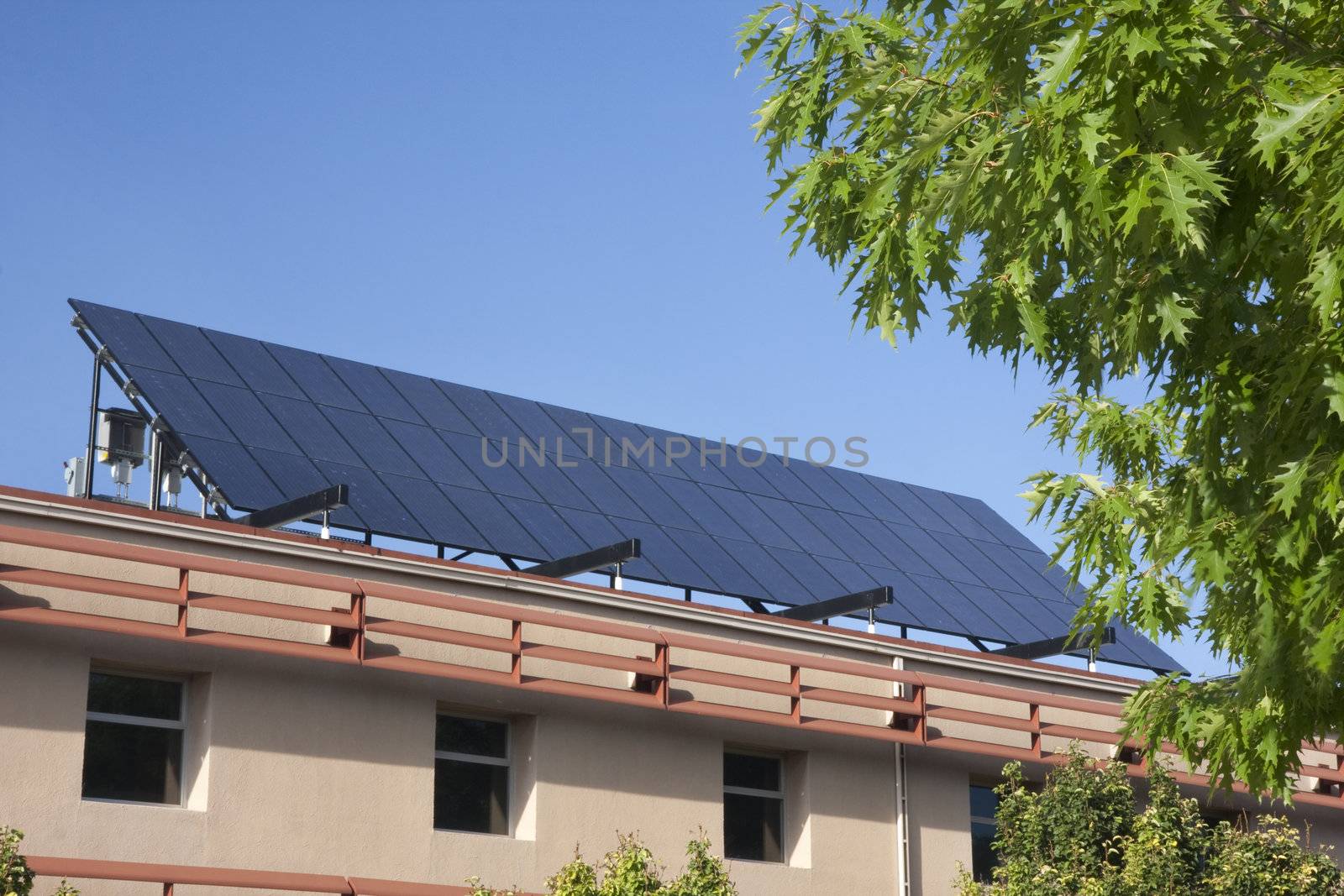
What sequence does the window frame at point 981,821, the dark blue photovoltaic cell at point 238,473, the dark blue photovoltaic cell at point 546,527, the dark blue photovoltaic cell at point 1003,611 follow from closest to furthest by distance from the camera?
1. the dark blue photovoltaic cell at point 238,473
2. the dark blue photovoltaic cell at point 546,527
3. the window frame at point 981,821
4. the dark blue photovoltaic cell at point 1003,611

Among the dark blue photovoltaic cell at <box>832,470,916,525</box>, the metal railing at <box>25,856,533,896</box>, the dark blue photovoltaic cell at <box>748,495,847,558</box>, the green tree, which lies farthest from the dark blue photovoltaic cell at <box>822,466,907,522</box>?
the green tree

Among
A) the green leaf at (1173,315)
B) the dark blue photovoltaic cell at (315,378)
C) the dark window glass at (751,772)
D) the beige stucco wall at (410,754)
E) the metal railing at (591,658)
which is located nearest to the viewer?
the green leaf at (1173,315)

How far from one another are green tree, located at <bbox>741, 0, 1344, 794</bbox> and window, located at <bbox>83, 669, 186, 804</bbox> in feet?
27.1

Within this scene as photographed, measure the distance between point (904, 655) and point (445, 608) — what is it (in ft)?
22.2

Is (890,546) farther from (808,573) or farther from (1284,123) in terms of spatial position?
(1284,123)

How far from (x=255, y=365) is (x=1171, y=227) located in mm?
15749

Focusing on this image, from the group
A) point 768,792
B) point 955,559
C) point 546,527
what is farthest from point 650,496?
point 955,559

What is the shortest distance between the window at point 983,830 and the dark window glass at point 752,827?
3.10 metres

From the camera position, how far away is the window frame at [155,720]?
1534cm

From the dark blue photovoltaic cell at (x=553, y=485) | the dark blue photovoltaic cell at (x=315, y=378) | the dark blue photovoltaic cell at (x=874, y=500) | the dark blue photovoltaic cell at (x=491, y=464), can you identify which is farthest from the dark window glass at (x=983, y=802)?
the dark blue photovoltaic cell at (x=315, y=378)

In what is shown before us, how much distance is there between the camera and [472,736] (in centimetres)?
1786

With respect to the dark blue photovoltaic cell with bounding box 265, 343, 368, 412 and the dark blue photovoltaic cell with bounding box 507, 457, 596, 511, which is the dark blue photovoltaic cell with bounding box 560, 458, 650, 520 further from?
the dark blue photovoltaic cell with bounding box 265, 343, 368, 412

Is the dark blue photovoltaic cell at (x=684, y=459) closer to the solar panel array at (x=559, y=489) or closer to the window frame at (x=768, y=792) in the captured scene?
the solar panel array at (x=559, y=489)

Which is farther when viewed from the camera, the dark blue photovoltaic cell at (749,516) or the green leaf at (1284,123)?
the dark blue photovoltaic cell at (749,516)
